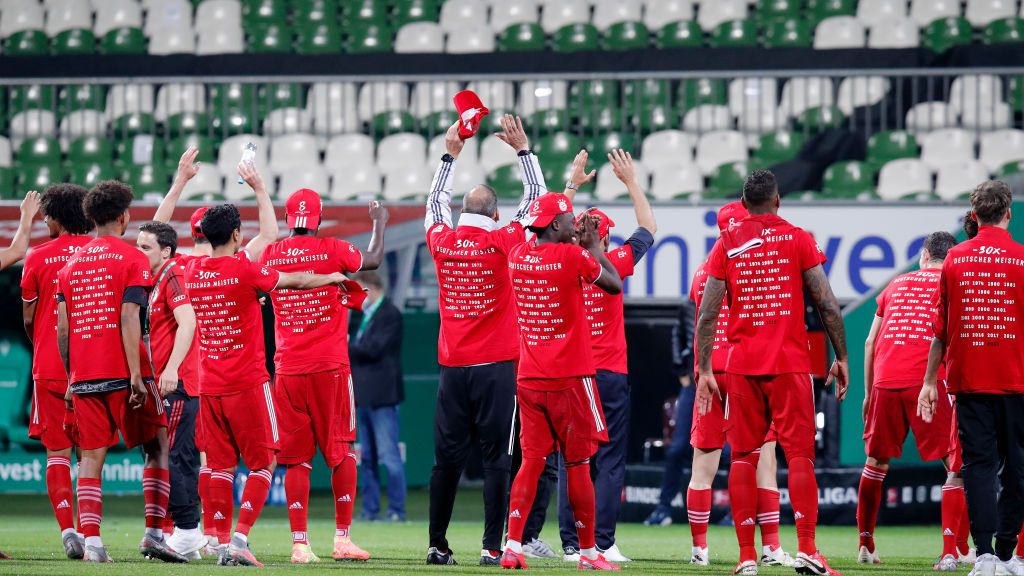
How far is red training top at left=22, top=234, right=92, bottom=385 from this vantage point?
27.5ft

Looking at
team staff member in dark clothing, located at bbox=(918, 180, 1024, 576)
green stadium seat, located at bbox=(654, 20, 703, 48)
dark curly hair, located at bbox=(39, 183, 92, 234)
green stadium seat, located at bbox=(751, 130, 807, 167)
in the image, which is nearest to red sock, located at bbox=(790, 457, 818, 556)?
team staff member in dark clothing, located at bbox=(918, 180, 1024, 576)

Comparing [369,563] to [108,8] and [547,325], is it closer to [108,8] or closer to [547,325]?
[547,325]

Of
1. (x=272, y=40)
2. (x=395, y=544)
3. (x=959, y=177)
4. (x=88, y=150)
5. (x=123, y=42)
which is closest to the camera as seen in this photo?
(x=395, y=544)

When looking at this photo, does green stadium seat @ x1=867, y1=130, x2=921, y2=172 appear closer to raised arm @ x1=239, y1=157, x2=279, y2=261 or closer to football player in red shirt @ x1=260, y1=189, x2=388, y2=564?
football player in red shirt @ x1=260, y1=189, x2=388, y2=564

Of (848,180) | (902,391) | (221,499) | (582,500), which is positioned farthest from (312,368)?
(848,180)

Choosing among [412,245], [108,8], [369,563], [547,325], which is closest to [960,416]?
[547,325]

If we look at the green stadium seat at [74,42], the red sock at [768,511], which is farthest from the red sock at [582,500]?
the green stadium seat at [74,42]

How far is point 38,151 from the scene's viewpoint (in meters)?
16.1

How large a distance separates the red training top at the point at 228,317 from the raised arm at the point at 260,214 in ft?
1.60

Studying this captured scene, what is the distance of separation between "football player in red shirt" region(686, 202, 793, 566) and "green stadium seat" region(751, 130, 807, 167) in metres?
7.13

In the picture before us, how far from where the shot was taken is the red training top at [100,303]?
795 centimetres

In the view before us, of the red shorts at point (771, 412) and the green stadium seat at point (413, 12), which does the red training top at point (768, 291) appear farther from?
the green stadium seat at point (413, 12)

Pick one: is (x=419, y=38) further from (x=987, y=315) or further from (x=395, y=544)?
(x=987, y=315)

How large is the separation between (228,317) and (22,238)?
1632 mm
